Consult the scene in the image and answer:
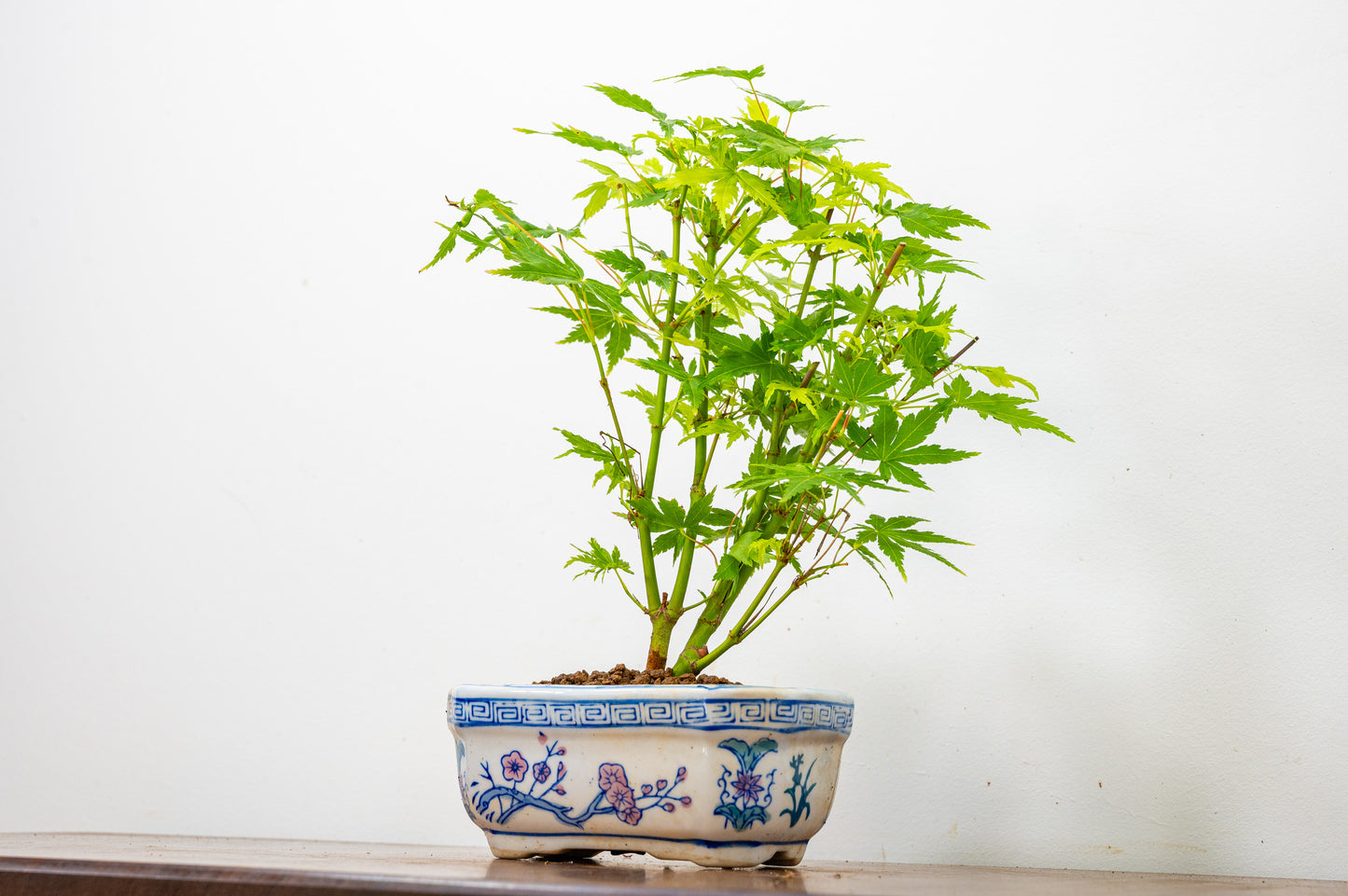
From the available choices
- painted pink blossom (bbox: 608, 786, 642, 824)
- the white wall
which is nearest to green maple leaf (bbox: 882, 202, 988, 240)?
the white wall

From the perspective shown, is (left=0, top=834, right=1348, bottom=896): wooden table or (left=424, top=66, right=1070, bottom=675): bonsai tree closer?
(left=0, top=834, right=1348, bottom=896): wooden table

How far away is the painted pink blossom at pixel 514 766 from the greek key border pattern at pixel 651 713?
0.8 inches

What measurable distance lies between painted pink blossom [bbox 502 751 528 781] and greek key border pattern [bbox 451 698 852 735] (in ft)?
0.07

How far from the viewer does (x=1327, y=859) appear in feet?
2.66

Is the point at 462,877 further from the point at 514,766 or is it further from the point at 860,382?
the point at 860,382

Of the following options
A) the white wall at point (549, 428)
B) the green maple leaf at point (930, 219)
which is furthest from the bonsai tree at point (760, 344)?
the white wall at point (549, 428)

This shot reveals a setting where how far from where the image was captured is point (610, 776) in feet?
2.11

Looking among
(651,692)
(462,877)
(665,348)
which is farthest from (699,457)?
(462,877)

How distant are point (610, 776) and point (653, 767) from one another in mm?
29

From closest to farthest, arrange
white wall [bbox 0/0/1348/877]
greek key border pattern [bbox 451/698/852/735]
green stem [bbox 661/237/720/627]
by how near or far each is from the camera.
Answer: greek key border pattern [bbox 451/698/852/735], green stem [bbox 661/237/720/627], white wall [bbox 0/0/1348/877]

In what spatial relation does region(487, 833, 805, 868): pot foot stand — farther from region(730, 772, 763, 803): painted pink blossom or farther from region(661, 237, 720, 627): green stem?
region(661, 237, 720, 627): green stem

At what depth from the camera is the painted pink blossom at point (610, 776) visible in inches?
25.2

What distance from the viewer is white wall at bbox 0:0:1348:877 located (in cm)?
88

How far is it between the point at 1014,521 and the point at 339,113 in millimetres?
940
